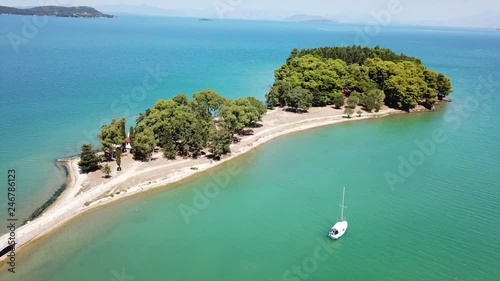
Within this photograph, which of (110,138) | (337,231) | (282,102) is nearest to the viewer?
(337,231)

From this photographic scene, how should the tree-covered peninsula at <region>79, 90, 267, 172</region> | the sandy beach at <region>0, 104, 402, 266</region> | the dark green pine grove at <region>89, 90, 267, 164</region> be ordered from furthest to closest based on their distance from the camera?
the dark green pine grove at <region>89, 90, 267, 164</region> → the tree-covered peninsula at <region>79, 90, 267, 172</region> → the sandy beach at <region>0, 104, 402, 266</region>

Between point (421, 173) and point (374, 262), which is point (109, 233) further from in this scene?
point (421, 173)

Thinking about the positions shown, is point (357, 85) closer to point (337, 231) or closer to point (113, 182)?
point (337, 231)

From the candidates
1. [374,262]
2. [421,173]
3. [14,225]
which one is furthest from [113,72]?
[374,262]

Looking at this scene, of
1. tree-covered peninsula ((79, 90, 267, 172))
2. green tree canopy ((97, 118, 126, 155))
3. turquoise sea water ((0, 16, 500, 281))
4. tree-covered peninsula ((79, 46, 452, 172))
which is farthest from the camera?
tree-covered peninsula ((79, 46, 452, 172))

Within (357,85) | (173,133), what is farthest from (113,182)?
(357,85)

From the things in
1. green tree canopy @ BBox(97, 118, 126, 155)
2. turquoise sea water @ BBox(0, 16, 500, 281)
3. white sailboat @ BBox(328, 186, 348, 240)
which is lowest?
turquoise sea water @ BBox(0, 16, 500, 281)

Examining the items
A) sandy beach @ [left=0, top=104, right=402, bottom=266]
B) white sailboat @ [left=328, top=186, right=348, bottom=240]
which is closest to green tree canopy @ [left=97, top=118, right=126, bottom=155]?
sandy beach @ [left=0, top=104, right=402, bottom=266]

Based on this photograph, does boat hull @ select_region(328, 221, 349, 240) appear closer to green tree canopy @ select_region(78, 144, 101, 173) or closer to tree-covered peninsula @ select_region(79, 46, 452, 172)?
tree-covered peninsula @ select_region(79, 46, 452, 172)

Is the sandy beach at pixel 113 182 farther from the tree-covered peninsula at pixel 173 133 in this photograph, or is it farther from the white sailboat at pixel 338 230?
the white sailboat at pixel 338 230

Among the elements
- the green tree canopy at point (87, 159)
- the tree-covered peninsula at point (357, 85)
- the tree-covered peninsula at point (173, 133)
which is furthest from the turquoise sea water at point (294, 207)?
the tree-covered peninsula at point (357, 85)
